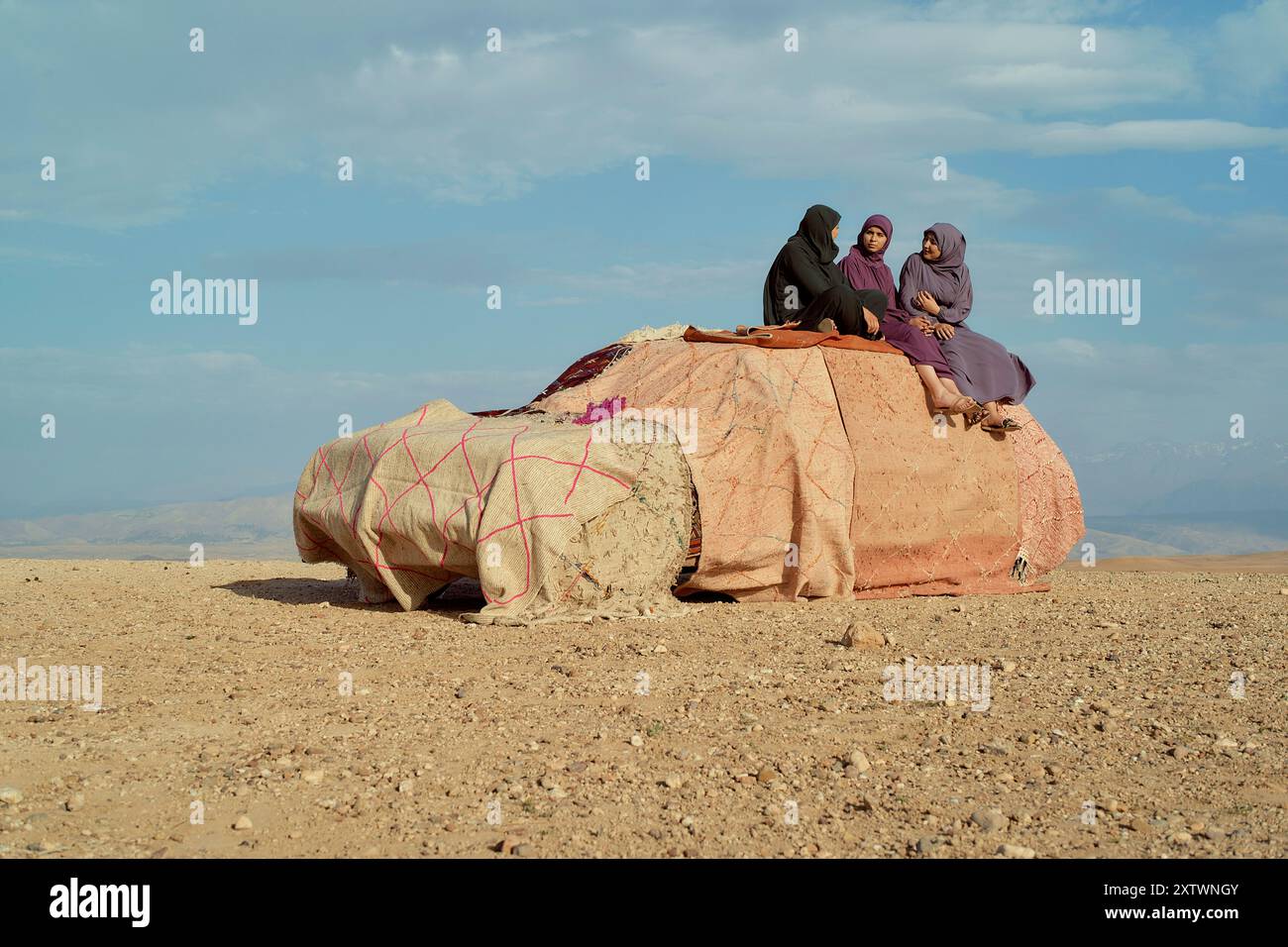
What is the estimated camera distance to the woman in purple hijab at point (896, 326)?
28.1 ft

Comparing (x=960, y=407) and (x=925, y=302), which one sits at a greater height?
(x=925, y=302)

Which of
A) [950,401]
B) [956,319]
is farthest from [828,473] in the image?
[956,319]

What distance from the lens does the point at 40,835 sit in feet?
11.0

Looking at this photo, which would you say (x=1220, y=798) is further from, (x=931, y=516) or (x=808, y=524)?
(x=931, y=516)

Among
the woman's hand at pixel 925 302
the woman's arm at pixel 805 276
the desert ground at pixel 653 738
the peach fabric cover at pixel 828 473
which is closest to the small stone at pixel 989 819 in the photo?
the desert ground at pixel 653 738

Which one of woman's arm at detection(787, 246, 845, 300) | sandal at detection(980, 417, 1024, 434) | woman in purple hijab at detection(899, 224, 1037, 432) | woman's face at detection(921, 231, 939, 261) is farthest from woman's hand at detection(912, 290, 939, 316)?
sandal at detection(980, 417, 1024, 434)

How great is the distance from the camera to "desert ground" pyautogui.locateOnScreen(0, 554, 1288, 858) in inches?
133

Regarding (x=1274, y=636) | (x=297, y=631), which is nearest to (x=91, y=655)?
(x=297, y=631)

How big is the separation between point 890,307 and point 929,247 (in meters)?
0.57

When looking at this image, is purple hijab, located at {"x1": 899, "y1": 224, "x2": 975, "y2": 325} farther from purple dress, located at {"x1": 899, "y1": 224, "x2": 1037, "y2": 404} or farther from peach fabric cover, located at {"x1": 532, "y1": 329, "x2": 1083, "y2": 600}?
peach fabric cover, located at {"x1": 532, "y1": 329, "x2": 1083, "y2": 600}

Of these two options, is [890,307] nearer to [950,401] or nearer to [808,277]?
[808,277]

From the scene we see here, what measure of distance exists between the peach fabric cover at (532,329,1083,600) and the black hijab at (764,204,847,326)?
3.05ft

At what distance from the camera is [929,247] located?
926cm

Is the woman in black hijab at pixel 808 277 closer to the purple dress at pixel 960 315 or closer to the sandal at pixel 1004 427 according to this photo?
the purple dress at pixel 960 315
